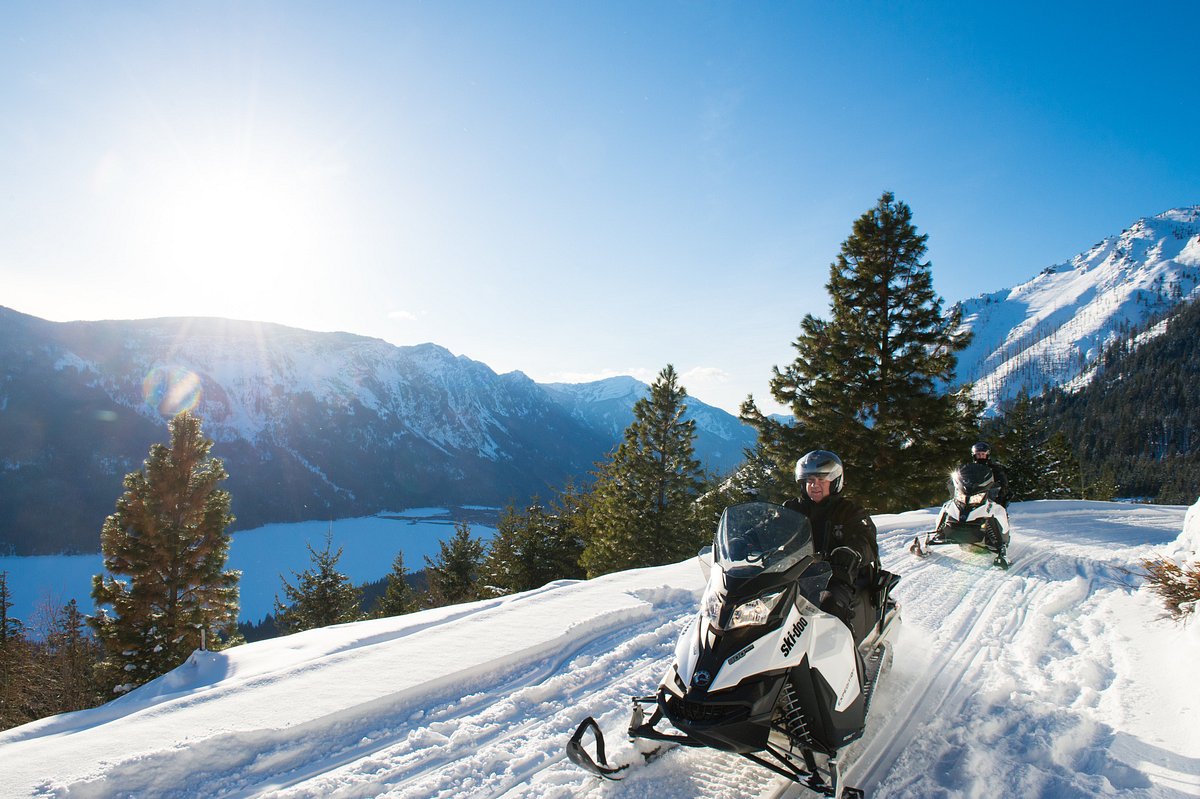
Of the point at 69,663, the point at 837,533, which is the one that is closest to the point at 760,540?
the point at 837,533

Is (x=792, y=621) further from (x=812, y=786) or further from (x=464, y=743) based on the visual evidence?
(x=464, y=743)

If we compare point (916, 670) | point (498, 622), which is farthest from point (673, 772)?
point (498, 622)

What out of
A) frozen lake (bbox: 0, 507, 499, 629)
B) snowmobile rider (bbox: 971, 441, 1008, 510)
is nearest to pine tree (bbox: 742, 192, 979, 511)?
snowmobile rider (bbox: 971, 441, 1008, 510)

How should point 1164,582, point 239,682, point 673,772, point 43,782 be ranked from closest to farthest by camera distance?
point 43,782, point 673,772, point 239,682, point 1164,582

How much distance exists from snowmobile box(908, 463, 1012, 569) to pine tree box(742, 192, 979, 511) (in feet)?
23.8

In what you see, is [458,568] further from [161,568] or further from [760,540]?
[760,540]

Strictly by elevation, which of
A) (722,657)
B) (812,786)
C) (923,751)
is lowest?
(923,751)

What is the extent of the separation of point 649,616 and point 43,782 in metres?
5.20

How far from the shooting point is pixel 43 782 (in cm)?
323

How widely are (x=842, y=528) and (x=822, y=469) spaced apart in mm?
502

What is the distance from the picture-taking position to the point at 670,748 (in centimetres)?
373

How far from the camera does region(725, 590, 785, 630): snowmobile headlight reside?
314cm

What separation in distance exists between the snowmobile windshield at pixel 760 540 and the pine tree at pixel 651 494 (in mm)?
19955

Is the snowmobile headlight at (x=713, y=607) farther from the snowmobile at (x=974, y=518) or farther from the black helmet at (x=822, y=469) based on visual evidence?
the snowmobile at (x=974, y=518)
